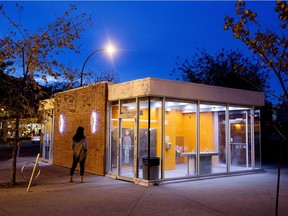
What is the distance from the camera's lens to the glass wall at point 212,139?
13.5m

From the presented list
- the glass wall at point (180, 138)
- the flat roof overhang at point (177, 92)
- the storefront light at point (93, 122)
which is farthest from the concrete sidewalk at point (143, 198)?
the flat roof overhang at point (177, 92)

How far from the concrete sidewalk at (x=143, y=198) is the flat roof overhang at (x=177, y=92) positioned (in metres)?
3.13

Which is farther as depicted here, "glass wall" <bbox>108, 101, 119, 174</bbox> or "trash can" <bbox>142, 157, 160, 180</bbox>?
"glass wall" <bbox>108, 101, 119, 174</bbox>

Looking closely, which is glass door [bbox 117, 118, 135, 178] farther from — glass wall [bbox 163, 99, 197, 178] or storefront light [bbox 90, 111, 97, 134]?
storefront light [bbox 90, 111, 97, 134]

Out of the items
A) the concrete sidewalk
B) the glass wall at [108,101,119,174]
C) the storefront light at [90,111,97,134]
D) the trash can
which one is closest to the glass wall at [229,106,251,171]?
the concrete sidewalk

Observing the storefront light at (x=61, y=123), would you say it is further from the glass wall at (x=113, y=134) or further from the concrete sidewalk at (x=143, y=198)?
the concrete sidewalk at (x=143, y=198)

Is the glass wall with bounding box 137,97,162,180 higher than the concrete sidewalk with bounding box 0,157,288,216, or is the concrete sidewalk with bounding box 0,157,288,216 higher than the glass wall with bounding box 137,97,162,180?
the glass wall with bounding box 137,97,162,180

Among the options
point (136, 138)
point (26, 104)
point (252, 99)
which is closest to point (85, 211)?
point (136, 138)

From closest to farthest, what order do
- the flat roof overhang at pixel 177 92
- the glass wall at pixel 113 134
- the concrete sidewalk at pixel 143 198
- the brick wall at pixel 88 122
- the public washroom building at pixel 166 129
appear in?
the concrete sidewalk at pixel 143 198 < the flat roof overhang at pixel 177 92 < the public washroom building at pixel 166 129 < the glass wall at pixel 113 134 < the brick wall at pixel 88 122

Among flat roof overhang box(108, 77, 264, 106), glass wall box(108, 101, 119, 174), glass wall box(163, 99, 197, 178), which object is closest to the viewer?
flat roof overhang box(108, 77, 264, 106)

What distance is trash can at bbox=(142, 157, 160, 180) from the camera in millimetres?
11562

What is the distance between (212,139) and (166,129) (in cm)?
278

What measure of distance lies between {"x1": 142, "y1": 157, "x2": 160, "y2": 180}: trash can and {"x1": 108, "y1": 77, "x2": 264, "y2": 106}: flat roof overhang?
7.29ft

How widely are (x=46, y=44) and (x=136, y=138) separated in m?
4.49
